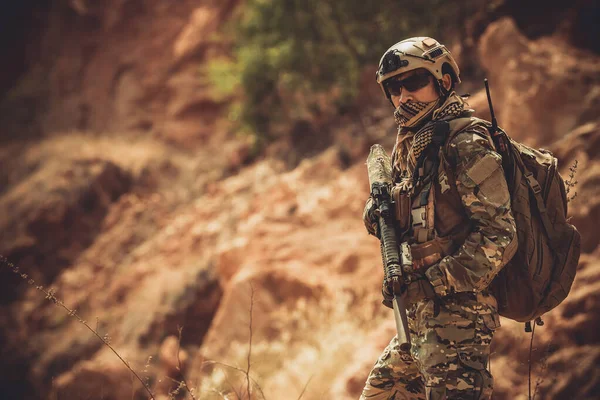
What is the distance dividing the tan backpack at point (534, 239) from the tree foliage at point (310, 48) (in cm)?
662

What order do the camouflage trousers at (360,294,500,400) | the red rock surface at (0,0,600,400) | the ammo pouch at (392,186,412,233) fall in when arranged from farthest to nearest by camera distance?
1. the red rock surface at (0,0,600,400)
2. the ammo pouch at (392,186,412,233)
3. the camouflage trousers at (360,294,500,400)

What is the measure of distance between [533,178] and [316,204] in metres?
5.40

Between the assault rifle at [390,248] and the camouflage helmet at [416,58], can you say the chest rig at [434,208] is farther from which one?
the camouflage helmet at [416,58]

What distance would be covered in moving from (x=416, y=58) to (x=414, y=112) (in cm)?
23

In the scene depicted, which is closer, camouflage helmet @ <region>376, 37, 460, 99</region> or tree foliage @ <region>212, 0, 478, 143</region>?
camouflage helmet @ <region>376, 37, 460, 99</region>

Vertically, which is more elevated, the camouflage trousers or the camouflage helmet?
the camouflage helmet

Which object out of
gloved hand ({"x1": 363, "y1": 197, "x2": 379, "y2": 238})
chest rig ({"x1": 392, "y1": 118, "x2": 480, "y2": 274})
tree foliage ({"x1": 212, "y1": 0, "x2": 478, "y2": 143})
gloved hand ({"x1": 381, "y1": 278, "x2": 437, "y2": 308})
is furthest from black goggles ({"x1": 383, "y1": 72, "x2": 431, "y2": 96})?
tree foliage ({"x1": 212, "y1": 0, "x2": 478, "y2": 143})

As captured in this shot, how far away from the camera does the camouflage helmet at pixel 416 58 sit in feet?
7.57

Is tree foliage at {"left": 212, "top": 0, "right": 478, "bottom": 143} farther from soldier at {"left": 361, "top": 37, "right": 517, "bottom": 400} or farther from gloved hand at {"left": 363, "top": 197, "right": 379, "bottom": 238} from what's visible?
gloved hand at {"left": 363, "top": 197, "right": 379, "bottom": 238}

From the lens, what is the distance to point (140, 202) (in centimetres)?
1193

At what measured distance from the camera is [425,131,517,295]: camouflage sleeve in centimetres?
204

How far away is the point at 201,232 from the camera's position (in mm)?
9336

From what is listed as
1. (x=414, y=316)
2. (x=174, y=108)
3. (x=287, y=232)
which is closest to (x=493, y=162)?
(x=414, y=316)

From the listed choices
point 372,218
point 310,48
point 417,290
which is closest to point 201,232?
point 310,48
